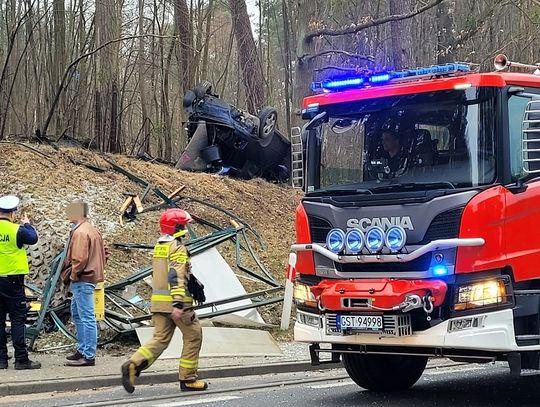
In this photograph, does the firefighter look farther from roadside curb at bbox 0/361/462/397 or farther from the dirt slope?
the dirt slope

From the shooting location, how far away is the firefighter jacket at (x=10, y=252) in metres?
9.84

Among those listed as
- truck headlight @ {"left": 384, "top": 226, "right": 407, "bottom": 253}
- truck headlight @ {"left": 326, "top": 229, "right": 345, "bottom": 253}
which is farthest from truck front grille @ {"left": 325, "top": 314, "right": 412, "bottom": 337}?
truck headlight @ {"left": 326, "top": 229, "right": 345, "bottom": 253}

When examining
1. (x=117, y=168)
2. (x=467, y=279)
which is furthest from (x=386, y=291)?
(x=117, y=168)

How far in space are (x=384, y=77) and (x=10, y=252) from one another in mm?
4882

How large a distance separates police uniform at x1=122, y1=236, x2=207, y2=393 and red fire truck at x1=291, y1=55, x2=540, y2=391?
1239 millimetres

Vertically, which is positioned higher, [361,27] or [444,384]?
[361,27]

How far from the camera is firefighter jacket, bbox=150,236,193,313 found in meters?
8.48

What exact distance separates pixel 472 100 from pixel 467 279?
5.10ft

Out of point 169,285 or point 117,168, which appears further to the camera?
point 117,168

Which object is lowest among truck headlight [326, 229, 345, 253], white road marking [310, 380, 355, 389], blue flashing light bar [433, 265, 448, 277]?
white road marking [310, 380, 355, 389]

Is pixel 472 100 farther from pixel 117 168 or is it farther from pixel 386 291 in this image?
pixel 117 168

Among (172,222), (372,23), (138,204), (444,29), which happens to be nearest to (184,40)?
(444,29)

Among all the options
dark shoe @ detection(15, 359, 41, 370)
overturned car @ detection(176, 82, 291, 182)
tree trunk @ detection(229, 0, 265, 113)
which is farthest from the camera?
tree trunk @ detection(229, 0, 265, 113)

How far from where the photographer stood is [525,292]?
22.8 feet
